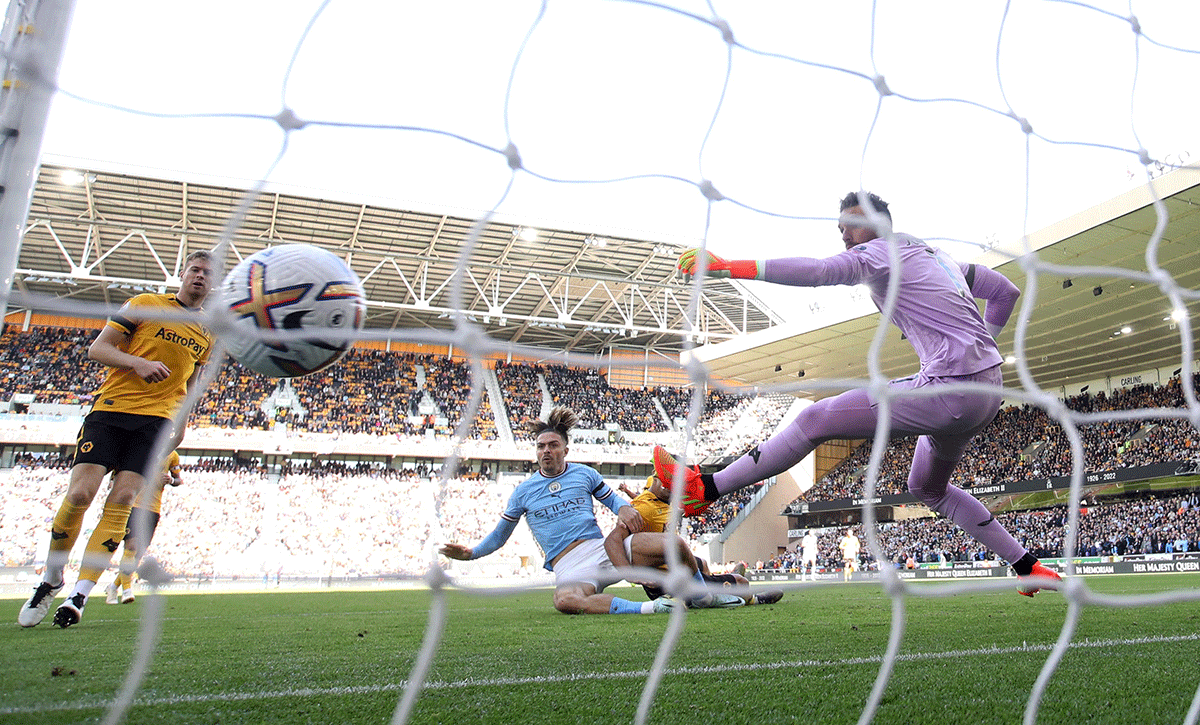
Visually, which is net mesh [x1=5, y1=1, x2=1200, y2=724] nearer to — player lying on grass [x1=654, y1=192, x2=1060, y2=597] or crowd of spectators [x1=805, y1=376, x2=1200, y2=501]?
player lying on grass [x1=654, y1=192, x2=1060, y2=597]

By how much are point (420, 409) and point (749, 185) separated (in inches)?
953

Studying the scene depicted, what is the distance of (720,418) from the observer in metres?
28.8

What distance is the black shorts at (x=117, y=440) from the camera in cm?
356

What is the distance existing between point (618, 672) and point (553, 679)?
24cm

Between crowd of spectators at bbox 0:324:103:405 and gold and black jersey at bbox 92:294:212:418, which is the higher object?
crowd of spectators at bbox 0:324:103:405

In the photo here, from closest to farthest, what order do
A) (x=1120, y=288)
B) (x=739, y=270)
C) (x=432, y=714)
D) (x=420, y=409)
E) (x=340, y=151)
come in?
1. (x=432, y=714)
2. (x=739, y=270)
3. (x=340, y=151)
4. (x=1120, y=288)
5. (x=420, y=409)

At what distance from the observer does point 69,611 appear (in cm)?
368

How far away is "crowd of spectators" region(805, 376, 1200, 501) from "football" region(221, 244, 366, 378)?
708 inches

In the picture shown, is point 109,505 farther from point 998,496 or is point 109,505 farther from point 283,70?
point 998,496

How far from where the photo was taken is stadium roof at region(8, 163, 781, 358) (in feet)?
60.3

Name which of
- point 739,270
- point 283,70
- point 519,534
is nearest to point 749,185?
point 739,270

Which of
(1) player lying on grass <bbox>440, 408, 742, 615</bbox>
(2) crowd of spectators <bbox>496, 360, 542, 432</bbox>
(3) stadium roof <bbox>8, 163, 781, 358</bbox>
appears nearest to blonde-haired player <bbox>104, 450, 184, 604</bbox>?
(1) player lying on grass <bbox>440, 408, 742, 615</bbox>

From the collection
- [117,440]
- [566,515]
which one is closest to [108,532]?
[117,440]

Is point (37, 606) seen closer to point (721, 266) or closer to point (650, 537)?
point (650, 537)
